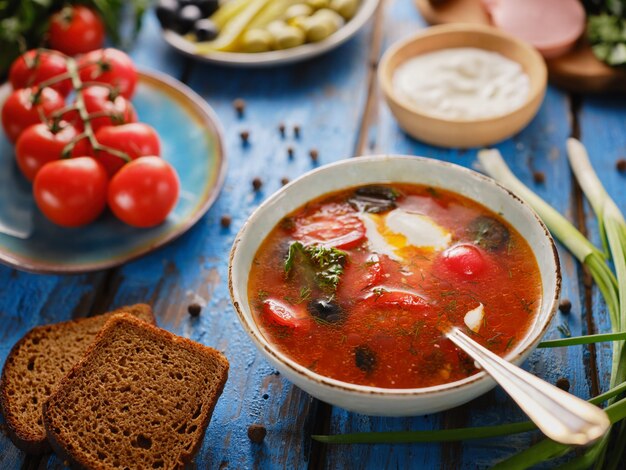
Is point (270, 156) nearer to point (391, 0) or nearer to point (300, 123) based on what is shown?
point (300, 123)

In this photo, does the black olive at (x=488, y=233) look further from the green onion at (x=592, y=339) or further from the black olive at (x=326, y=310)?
the black olive at (x=326, y=310)

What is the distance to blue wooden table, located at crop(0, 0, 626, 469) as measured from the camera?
235 centimetres

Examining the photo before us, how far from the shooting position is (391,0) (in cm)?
446

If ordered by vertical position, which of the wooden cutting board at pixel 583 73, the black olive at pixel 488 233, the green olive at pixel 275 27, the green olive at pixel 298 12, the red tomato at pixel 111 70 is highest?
the black olive at pixel 488 233

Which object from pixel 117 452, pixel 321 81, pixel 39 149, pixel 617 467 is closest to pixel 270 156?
pixel 321 81

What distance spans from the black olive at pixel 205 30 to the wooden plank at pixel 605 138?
1980 millimetres

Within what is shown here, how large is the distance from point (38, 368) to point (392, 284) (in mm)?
1247

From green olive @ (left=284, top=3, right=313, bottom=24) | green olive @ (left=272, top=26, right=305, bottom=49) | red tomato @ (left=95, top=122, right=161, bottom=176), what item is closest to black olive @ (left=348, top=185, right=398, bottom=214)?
red tomato @ (left=95, top=122, right=161, bottom=176)

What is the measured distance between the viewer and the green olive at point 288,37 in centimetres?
391

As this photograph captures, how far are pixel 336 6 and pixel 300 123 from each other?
0.81m

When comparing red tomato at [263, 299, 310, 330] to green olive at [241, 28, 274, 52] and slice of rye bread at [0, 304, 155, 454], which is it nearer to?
slice of rye bread at [0, 304, 155, 454]

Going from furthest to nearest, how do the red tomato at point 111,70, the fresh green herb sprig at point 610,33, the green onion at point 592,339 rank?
the fresh green herb sprig at point 610,33 < the red tomato at point 111,70 < the green onion at point 592,339

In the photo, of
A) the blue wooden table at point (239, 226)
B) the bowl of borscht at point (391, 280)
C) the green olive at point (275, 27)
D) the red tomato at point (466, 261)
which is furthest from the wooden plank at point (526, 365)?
the green olive at point (275, 27)

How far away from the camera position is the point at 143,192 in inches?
117
